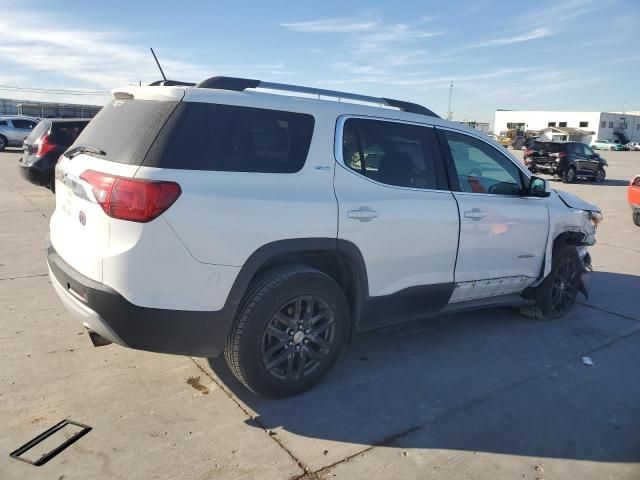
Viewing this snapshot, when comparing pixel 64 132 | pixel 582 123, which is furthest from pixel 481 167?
pixel 582 123

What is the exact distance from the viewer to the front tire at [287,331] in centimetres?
309

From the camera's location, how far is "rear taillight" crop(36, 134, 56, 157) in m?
10.3

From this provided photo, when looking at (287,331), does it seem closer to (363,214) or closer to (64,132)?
(363,214)

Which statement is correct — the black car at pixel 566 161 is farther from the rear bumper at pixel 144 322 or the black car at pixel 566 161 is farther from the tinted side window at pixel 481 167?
the rear bumper at pixel 144 322

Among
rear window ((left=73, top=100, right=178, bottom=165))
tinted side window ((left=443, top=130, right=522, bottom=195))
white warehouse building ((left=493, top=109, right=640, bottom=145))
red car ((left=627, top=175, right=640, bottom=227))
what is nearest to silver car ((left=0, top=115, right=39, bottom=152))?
red car ((left=627, top=175, right=640, bottom=227))

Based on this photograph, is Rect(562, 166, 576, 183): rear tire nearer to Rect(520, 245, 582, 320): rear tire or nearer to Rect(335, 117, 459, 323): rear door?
Rect(520, 245, 582, 320): rear tire

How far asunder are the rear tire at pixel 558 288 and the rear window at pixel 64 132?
9163mm

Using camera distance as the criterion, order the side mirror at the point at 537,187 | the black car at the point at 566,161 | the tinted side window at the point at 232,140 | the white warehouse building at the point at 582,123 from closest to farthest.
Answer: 1. the tinted side window at the point at 232,140
2. the side mirror at the point at 537,187
3. the black car at the point at 566,161
4. the white warehouse building at the point at 582,123

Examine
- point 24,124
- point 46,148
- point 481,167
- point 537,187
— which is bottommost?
point 46,148

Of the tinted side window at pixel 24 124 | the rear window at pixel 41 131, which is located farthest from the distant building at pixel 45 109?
the rear window at pixel 41 131

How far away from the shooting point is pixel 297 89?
3629 millimetres

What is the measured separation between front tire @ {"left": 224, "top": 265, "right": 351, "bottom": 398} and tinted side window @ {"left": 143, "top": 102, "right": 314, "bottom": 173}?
68 centimetres

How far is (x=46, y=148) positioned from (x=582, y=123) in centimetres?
9475

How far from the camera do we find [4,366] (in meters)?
3.62
